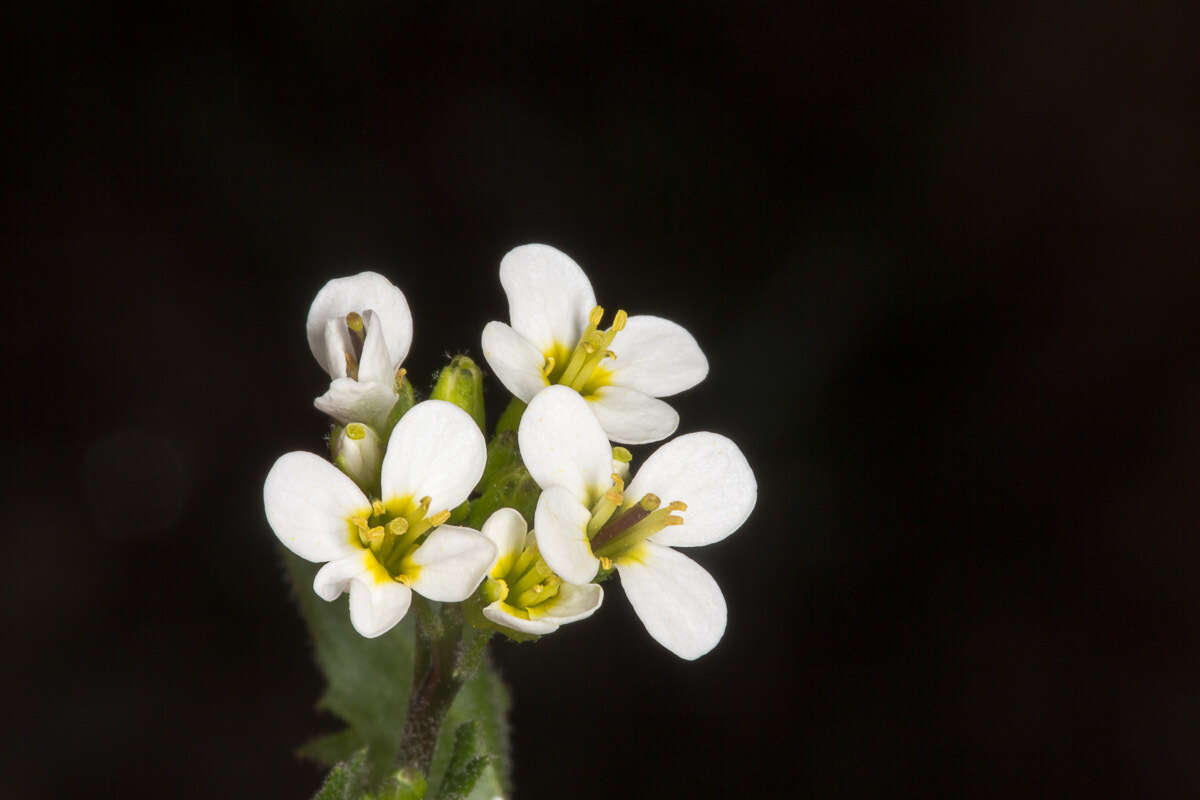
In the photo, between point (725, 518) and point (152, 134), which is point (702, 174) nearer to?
point (152, 134)

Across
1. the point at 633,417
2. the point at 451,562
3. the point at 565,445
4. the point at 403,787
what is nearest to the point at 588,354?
the point at 633,417

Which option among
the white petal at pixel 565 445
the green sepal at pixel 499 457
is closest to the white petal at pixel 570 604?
the white petal at pixel 565 445

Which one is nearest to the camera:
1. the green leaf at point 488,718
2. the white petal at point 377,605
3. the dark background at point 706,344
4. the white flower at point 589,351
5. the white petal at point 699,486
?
the white petal at point 377,605

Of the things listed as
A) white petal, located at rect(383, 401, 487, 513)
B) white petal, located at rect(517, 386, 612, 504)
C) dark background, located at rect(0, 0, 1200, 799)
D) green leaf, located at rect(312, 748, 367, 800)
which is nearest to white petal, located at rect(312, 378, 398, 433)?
white petal, located at rect(383, 401, 487, 513)

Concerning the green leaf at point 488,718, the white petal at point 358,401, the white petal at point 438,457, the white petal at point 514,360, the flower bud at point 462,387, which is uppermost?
the white petal at point 514,360

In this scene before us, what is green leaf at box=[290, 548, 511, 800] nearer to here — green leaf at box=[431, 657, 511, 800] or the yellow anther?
green leaf at box=[431, 657, 511, 800]

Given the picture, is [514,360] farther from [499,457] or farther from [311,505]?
[311,505]

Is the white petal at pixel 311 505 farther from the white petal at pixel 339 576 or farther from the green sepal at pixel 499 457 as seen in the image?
the green sepal at pixel 499 457
